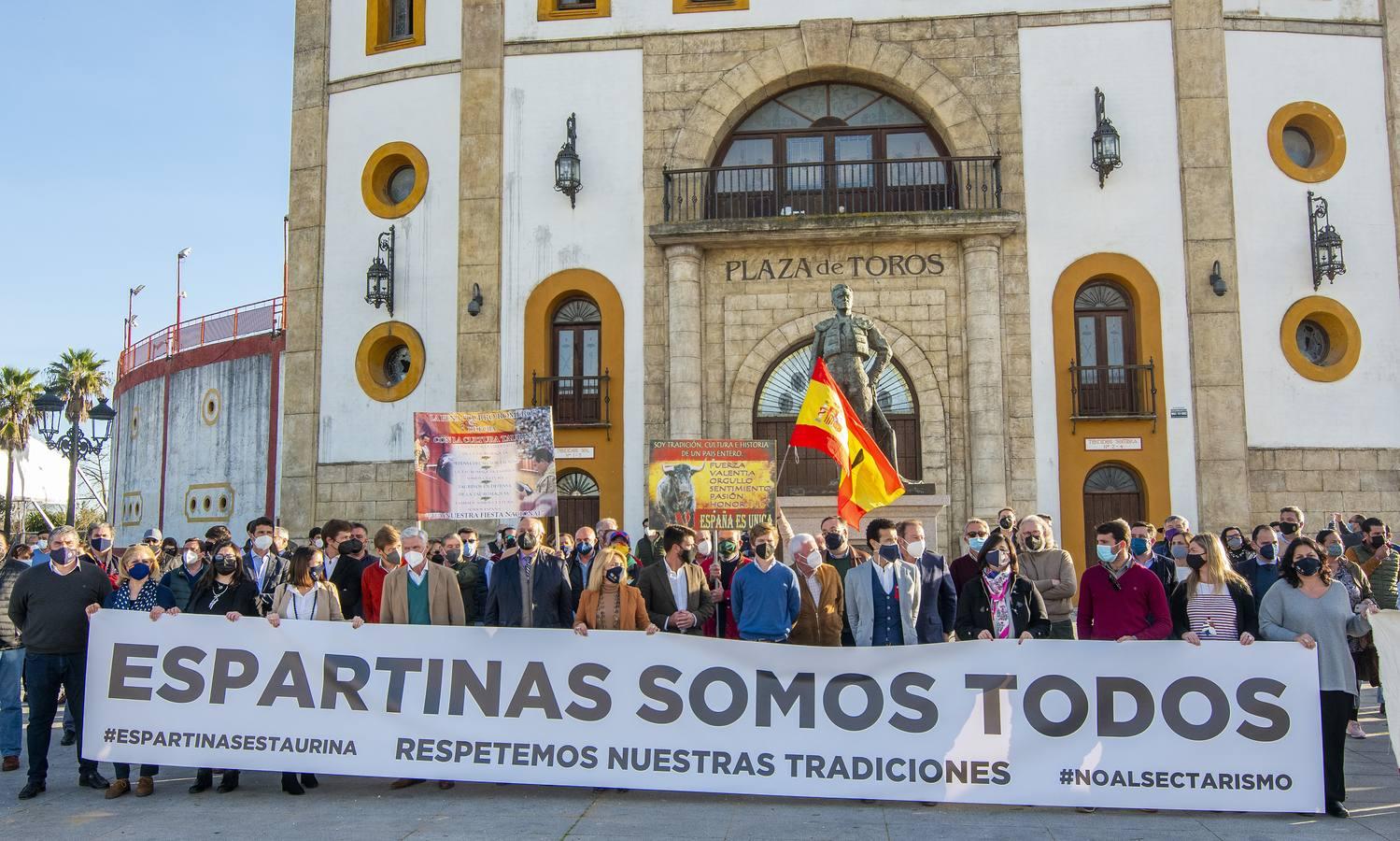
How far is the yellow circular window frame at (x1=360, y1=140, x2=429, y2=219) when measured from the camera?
21250mm

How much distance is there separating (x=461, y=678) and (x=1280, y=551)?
850 centimetres

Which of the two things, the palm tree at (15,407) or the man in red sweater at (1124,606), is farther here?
the palm tree at (15,407)

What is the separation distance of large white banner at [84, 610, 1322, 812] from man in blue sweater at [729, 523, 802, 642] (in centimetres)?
67

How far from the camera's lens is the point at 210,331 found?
2712cm

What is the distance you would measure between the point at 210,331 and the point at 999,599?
2265 centimetres

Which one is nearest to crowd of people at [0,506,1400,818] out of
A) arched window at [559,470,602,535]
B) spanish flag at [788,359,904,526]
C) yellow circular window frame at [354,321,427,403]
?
spanish flag at [788,359,904,526]

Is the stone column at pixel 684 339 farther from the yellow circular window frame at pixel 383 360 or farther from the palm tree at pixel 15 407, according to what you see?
the palm tree at pixel 15 407

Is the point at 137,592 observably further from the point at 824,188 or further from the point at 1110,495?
the point at 1110,495

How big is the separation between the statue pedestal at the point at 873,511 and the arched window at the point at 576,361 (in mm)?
4121

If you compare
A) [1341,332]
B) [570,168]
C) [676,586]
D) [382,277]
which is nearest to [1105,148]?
[1341,332]

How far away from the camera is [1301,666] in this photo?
7961 millimetres

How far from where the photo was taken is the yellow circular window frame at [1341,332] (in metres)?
19.1

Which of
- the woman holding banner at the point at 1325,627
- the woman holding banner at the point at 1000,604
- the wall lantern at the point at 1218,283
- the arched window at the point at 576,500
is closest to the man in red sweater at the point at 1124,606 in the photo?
the woman holding banner at the point at 1000,604

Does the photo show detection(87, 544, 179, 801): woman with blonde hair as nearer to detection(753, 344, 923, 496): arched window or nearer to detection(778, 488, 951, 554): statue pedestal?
detection(778, 488, 951, 554): statue pedestal
